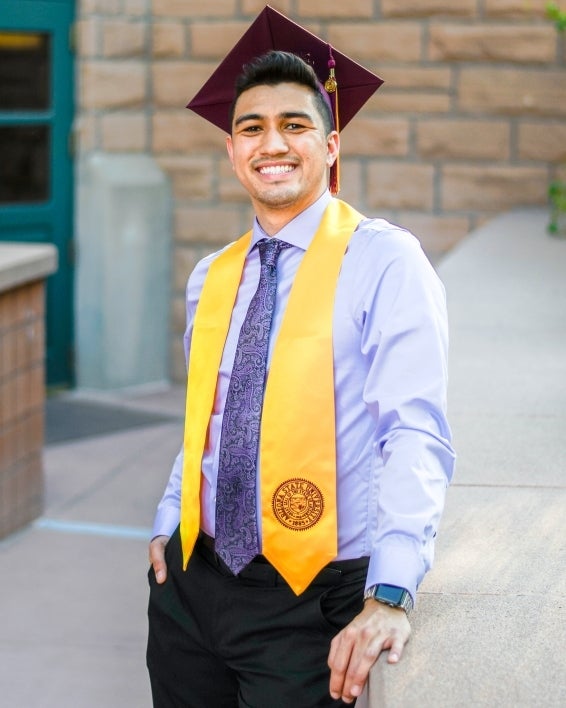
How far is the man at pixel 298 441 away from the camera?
195cm

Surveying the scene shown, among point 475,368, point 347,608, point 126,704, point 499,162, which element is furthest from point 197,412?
point 499,162

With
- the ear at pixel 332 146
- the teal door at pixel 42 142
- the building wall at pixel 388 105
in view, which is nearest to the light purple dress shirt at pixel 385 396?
the ear at pixel 332 146

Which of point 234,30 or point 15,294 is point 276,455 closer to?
point 15,294

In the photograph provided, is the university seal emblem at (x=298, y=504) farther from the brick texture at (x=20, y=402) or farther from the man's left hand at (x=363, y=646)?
the brick texture at (x=20, y=402)

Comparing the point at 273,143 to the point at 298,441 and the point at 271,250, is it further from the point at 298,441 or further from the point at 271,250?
the point at 298,441

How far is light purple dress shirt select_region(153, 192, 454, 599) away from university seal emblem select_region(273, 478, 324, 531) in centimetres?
3

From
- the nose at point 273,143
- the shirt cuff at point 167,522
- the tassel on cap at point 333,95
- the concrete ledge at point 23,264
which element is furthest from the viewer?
the concrete ledge at point 23,264

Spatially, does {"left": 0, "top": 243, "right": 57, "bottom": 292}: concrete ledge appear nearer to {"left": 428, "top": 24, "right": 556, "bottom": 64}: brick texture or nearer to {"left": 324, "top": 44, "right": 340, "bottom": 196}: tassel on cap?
{"left": 324, "top": 44, "right": 340, "bottom": 196}: tassel on cap

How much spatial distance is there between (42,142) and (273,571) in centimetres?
591

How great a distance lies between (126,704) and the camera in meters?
3.72

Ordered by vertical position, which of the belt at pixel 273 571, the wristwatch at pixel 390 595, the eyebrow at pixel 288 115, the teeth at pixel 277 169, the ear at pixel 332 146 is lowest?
the belt at pixel 273 571

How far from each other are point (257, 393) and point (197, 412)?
0.50 ft

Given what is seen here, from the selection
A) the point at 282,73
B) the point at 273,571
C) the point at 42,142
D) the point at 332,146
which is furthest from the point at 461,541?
the point at 42,142

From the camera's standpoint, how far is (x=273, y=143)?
7.35 ft
